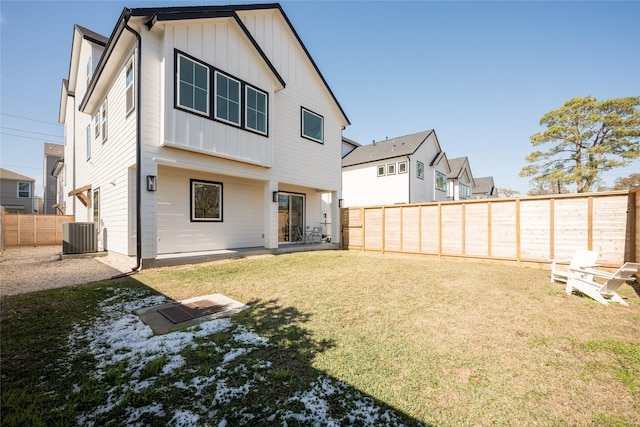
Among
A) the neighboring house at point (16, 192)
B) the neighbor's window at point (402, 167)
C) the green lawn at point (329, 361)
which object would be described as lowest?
the green lawn at point (329, 361)

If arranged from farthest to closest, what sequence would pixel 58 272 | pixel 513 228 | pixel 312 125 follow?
pixel 312 125, pixel 513 228, pixel 58 272

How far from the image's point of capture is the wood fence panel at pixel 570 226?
748 cm

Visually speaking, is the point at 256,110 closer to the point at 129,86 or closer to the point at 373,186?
the point at 129,86

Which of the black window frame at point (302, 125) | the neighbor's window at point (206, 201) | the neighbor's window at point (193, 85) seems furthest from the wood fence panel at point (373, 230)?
the neighbor's window at point (193, 85)

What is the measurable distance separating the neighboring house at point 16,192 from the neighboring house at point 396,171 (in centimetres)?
3454

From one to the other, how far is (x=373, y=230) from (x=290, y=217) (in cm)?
424

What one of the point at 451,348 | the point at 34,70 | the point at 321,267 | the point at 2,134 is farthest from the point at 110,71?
the point at 2,134

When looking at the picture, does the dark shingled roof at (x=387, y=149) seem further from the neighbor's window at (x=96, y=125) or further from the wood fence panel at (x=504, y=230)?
the neighbor's window at (x=96, y=125)

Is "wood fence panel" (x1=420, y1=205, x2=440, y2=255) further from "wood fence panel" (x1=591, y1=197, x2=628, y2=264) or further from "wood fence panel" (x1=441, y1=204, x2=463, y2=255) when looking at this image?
"wood fence panel" (x1=591, y1=197, x2=628, y2=264)

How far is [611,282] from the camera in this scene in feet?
15.6

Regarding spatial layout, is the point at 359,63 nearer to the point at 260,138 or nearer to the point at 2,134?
the point at 260,138

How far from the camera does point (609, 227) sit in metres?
7.15

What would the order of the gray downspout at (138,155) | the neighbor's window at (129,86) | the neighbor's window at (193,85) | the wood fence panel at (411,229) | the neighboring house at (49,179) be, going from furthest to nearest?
the neighboring house at (49,179) → the wood fence panel at (411,229) → the neighbor's window at (129,86) → the neighbor's window at (193,85) → the gray downspout at (138,155)

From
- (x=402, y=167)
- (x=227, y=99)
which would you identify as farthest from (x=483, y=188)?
(x=227, y=99)
